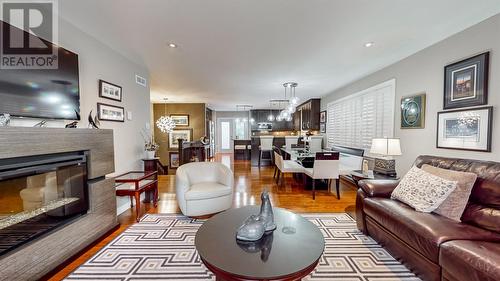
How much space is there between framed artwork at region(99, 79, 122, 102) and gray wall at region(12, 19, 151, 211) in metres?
0.06

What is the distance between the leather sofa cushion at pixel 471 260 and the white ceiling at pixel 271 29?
6.89ft

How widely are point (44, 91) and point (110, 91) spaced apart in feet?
3.55

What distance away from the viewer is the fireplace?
1.62 metres

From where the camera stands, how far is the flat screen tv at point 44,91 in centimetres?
174

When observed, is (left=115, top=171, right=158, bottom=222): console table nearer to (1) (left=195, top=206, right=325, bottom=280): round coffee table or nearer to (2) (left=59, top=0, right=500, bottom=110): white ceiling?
(1) (left=195, top=206, right=325, bottom=280): round coffee table

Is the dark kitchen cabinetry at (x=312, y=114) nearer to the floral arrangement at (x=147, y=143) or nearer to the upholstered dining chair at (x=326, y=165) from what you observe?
the upholstered dining chair at (x=326, y=165)

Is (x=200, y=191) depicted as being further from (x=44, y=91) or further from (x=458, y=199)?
(x=458, y=199)

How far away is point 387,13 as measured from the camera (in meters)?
2.13

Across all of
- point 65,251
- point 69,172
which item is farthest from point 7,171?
point 65,251

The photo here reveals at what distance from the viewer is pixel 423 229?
1689 millimetres

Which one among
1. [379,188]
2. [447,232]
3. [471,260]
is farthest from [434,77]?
[471,260]

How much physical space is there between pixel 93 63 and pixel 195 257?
279cm

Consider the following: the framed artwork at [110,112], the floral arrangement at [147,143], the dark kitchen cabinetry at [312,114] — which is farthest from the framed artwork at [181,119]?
Answer: the framed artwork at [110,112]

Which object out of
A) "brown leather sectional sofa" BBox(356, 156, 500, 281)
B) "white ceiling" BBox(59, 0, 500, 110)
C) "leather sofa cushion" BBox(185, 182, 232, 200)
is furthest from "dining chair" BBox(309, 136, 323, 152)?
"leather sofa cushion" BBox(185, 182, 232, 200)
